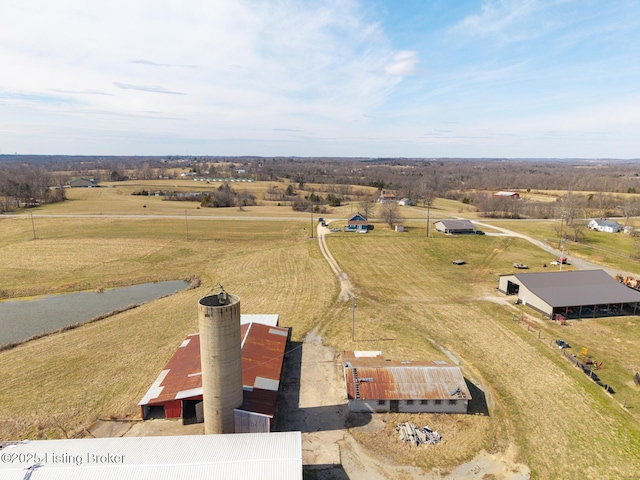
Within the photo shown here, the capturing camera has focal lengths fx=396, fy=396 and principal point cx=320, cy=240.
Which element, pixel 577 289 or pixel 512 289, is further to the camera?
pixel 512 289

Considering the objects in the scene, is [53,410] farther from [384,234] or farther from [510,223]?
[510,223]

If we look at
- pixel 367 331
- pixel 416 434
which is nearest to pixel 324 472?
pixel 416 434

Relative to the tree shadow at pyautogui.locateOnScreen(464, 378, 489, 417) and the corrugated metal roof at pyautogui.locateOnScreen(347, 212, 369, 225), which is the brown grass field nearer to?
the tree shadow at pyautogui.locateOnScreen(464, 378, 489, 417)

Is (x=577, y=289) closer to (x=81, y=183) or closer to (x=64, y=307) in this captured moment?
(x=64, y=307)

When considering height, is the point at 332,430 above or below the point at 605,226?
below

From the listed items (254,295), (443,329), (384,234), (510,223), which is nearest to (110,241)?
(254,295)
